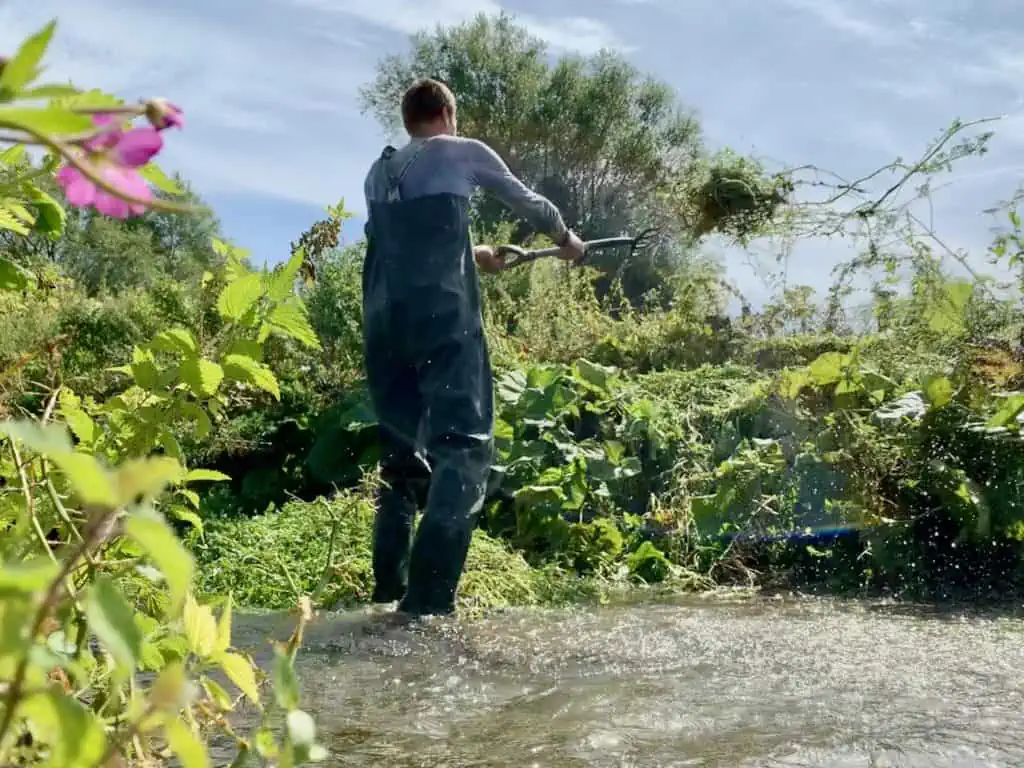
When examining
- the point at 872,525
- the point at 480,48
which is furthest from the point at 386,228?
the point at 480,48

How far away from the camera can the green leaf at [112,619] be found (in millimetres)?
538

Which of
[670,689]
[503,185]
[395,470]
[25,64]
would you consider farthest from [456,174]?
[25,64]

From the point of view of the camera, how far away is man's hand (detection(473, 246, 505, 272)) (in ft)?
15.9

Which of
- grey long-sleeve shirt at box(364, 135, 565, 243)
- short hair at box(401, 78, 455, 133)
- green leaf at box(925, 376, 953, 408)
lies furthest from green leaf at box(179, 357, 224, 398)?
green leaf at box(925, 376, 953, 408)

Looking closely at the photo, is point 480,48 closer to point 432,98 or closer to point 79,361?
point 79,361

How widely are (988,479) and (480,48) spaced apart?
37.4m

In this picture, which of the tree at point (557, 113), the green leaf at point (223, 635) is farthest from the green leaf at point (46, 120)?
the tree at point (557, 113)

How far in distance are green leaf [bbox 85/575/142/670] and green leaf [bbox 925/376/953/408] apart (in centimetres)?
508

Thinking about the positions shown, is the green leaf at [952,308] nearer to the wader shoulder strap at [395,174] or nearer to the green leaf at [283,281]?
the wader shoulder strap at [395,174]

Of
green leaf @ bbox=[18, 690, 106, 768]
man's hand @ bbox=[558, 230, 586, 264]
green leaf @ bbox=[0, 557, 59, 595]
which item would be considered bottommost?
green leaf @ bbox=[18, 690, 106, 768]

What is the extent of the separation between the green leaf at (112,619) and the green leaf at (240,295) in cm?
115

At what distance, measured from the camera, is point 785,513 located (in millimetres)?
5695

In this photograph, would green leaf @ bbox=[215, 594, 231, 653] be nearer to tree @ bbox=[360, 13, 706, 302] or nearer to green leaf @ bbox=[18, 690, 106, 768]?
green leaf @ bbox=[18, 690, 106, 768]

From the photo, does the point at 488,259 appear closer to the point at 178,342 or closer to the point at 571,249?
the point at 571,249
